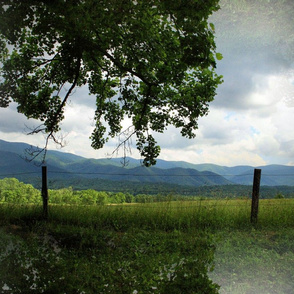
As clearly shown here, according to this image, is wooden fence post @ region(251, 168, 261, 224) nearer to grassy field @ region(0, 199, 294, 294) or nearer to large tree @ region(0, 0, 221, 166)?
grassy field @ region(0, 199, 294, 294)

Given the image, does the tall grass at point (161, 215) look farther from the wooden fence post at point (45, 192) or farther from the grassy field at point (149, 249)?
the wooden fence post at point (45, 192)

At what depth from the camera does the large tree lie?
620 centimetres

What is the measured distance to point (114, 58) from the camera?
9258 millimetres

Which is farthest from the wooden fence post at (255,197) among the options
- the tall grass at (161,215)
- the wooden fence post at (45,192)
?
the wooden fence post at (45,192)

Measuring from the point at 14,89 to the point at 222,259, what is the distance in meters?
7.33

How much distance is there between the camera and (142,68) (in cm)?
856

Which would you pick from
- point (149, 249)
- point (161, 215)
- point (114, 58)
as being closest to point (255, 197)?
point (161, 215)

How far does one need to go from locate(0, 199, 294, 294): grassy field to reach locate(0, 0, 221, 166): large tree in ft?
7.15

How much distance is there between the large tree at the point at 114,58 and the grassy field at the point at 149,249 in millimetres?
2181

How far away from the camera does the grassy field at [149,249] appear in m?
4.92

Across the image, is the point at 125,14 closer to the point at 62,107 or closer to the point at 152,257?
the point at 62,107

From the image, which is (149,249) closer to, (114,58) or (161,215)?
(161,215)

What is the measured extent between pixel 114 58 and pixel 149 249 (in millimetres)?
6184

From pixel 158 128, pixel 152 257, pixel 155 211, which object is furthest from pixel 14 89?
pixel 152 257
